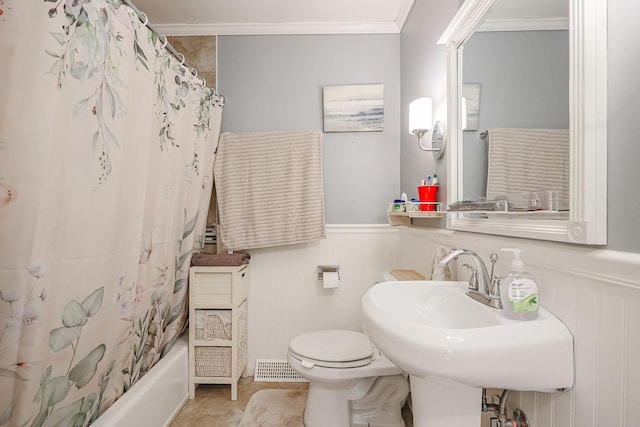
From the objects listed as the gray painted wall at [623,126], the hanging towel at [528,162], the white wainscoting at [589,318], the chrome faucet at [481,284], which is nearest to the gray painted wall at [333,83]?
the white wainscoting at [589,318]

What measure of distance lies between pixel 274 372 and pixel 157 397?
76cm

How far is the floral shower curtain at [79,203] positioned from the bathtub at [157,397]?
49 millimetres

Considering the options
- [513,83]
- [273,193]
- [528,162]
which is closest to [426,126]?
[513,83]

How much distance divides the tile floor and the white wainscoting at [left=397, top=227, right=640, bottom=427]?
1.14 metres

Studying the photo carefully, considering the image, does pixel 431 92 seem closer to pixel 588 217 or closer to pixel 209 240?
pixel 588 217

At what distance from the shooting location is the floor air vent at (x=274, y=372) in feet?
6.67

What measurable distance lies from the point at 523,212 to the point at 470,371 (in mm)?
476

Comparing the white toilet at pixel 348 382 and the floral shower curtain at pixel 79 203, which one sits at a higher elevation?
the floral shower curtain at pixel 79 203

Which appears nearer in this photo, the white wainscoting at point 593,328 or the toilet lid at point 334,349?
the white wainscoting at point 593,328

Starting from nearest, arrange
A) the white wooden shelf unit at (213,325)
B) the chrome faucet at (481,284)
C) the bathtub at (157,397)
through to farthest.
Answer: the chrome faucet at (481,284), the bathtub at (157,397), the white wooden shelf unit at (213,325)

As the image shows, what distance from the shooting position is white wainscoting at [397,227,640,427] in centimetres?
56

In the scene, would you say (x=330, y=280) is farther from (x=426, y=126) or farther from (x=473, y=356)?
(x=473, y=356)

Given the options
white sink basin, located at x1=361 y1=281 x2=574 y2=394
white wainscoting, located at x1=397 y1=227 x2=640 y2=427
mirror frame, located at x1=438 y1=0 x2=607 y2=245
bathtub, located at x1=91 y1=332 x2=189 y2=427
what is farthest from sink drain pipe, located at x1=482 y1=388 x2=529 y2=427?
bathtub, located at x1=91 y1=332 x2=189 y2=427

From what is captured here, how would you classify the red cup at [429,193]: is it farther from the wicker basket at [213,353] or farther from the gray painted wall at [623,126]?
the wicker basket at [213,353]
